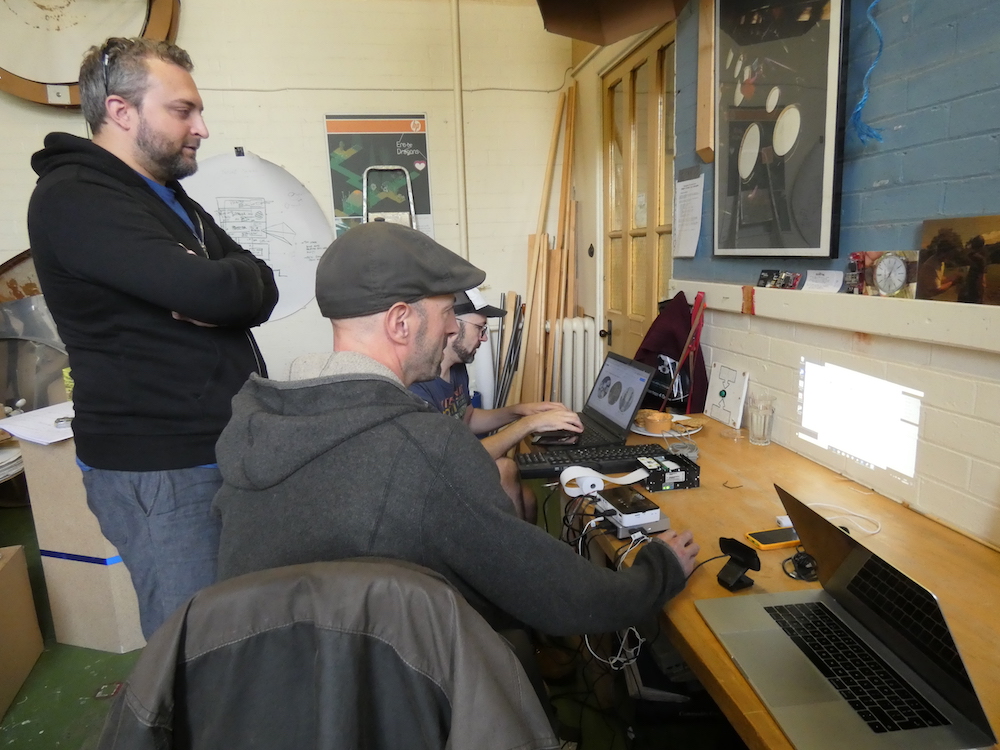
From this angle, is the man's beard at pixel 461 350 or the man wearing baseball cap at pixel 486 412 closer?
the man wearing baseball cap at pixel 486 412

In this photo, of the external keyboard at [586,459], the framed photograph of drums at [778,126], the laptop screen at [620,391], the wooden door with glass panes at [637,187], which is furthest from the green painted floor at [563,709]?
the wooden door with glass panes at [637,187]

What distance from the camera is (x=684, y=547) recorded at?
1115mm

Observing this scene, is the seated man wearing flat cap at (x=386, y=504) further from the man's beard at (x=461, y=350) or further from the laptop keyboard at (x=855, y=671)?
the man's beard at (x=461, y=350)

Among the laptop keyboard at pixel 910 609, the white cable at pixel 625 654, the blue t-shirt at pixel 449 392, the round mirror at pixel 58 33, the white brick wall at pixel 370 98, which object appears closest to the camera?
the laptop keyboard at pixel 910 609

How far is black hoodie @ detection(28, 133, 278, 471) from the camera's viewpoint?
1188 millimetres

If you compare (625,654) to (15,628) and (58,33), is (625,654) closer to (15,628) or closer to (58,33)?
(15,628)

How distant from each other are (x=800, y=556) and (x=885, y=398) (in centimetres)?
53

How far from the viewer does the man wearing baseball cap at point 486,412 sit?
176cm

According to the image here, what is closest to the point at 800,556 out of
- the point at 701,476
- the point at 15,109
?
the point at 701,476

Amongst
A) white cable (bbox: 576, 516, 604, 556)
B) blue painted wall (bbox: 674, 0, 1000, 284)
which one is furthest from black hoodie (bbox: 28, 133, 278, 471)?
blue painted wall (bbox: 674, 0, 1000, 284)

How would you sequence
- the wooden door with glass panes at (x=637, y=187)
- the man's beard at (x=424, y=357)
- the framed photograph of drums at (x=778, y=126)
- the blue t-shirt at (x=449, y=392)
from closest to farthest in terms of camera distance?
the man's beard at (x=424, y=357) → the framed photograph of drums at (x=778, y=126) → the blue t-shirt at (x=449, y=392) → the wooden door with glass panes at (x=637, y=187)

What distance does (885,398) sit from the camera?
1.41 meters

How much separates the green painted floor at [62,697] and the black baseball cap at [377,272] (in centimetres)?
152

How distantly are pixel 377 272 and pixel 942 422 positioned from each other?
1203 mm
